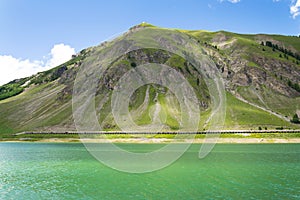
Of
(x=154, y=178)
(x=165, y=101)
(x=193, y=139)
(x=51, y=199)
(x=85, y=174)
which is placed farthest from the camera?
(x=165, y=101)

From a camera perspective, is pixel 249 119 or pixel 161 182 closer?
pixel 161 182

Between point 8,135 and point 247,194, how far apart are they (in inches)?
7120

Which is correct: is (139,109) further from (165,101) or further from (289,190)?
(289,190)

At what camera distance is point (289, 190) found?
39.2 meters

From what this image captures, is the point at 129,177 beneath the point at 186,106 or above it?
beneath

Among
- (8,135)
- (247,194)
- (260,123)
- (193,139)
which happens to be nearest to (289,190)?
(247,194)

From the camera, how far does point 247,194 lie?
37.5 metres

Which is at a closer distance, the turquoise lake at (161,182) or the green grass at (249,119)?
the turquoise lake at (161,182)

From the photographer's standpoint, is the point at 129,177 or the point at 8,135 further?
the point at 8,135

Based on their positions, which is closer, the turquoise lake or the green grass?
the turquoise lake

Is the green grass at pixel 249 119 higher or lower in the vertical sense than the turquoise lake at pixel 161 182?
higher

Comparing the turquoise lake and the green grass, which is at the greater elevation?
the green grass

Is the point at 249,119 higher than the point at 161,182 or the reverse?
higher

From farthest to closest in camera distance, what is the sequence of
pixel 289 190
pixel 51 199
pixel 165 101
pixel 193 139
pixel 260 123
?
pixel 165 101
pixel 260 123
pixel 193 139
pixel 289 190
pixel 51 199
